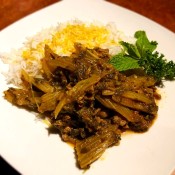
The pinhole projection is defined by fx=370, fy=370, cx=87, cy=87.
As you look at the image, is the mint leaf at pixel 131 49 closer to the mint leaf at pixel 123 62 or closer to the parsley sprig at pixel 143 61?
the parsley sprig at pixel 143 61

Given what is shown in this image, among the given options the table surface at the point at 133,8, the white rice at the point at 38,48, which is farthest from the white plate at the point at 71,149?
the table surface at the point at 133,8

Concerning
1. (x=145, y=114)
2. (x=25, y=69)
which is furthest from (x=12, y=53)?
(x=145, y=114)

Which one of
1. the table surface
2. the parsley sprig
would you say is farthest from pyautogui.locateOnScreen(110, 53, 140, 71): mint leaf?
the table surface

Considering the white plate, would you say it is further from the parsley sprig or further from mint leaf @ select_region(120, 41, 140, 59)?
mint leaf @ select_region(120, 41, 140, 59)

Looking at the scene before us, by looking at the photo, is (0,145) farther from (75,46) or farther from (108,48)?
(108,48)

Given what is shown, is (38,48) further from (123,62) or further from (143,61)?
(143,61)

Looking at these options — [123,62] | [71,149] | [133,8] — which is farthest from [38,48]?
[133,8]
